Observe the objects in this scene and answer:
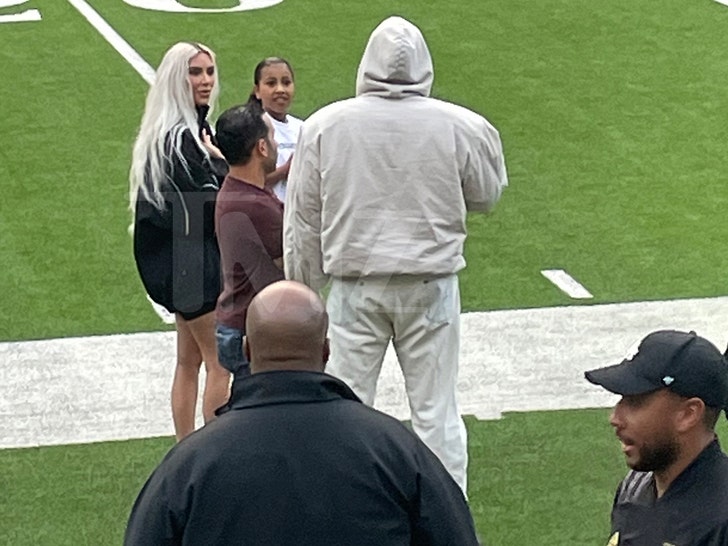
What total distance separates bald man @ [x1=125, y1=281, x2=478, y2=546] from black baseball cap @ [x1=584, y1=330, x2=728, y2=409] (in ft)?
1.79

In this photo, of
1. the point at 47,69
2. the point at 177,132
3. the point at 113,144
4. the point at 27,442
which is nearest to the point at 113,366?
the point at 27,442

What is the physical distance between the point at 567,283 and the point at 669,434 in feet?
19.1

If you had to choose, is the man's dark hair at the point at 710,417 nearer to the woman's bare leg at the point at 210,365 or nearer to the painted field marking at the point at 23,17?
the woman's bare leg at the point at 210,365

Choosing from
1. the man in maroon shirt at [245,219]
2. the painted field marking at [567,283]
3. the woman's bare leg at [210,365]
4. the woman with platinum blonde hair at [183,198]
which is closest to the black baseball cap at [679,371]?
the man in maroon shirt at [245,219]

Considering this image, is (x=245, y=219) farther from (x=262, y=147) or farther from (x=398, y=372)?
(x=398, y=372)

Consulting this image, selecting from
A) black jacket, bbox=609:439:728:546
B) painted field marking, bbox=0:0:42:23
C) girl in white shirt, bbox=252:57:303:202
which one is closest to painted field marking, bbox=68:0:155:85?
painted field marking, bbox=0:0:42:23

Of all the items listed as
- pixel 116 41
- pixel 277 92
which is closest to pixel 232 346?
pixel 277 92

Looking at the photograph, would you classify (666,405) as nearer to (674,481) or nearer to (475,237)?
(674,481)

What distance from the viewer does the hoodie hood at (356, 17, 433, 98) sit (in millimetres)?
6375

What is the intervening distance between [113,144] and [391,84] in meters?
6.52

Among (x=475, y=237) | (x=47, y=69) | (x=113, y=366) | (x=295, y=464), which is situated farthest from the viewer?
(x=47, y=69)

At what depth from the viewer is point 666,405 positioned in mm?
3986

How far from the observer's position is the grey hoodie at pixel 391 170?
20.7ft

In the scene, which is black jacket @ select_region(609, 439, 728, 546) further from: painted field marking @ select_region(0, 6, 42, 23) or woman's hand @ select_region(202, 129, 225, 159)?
painted field marking @ select_region(0, 6, 42, 23)
